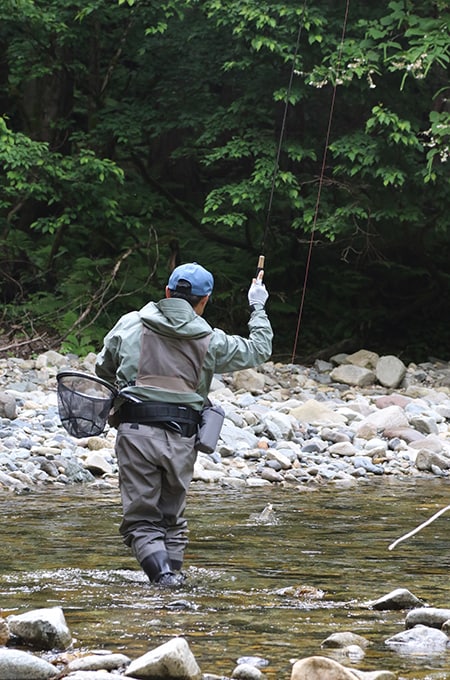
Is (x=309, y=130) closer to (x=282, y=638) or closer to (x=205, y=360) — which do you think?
(x=205, y=360)

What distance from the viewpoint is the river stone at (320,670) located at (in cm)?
305

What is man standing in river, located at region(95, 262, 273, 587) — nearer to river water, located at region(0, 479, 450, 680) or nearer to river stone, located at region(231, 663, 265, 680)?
river water, located at region(0, 479, 450, 680)

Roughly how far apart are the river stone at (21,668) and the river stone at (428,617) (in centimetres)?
142

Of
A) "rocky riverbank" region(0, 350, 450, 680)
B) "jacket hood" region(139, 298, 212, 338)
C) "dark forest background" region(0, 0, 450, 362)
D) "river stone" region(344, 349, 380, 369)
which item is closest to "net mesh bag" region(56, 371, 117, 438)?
"jacket hood" region(139, 298, 212, 338)

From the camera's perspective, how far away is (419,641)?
380 centimetres

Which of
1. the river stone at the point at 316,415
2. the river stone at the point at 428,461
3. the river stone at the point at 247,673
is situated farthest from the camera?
the river stone at the point at 316,415

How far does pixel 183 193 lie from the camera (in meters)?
18.6

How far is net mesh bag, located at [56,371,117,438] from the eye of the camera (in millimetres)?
4965

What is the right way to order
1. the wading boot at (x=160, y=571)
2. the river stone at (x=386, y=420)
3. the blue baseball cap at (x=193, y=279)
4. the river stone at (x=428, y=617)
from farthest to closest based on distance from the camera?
the river stone at (x=386, y=420)
the blue baseball cap at (x=193, y=279)
the wading boot at (x=160, y=571)
the river stone at (x=428, y=617)

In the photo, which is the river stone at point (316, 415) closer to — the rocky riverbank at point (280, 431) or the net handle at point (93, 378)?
the rocky riverbank at point (280, 431)

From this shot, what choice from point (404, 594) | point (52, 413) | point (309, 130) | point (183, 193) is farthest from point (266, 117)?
point (404, 594)

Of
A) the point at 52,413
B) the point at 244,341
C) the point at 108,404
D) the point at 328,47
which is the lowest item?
the point at 52,413

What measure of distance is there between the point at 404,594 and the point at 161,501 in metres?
1.28

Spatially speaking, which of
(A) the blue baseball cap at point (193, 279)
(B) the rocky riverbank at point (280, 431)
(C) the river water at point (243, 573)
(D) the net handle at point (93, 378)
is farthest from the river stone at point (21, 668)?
(B) the rocky riverbank at point (280, 431)
